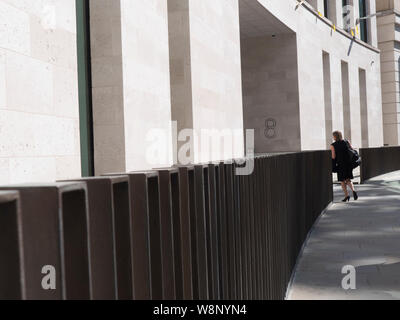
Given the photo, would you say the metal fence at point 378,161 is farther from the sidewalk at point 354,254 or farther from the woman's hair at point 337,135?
the sidewalk at point 354,254

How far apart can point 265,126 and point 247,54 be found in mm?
3496

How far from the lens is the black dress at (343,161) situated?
15.6 metres

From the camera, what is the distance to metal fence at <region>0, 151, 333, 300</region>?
3.94 feet

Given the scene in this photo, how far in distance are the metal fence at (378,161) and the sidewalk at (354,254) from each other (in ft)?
30.6

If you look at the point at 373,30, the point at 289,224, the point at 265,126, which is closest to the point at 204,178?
the point at 289,224

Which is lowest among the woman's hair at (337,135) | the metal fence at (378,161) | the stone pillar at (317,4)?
the metal fence at (378,161)

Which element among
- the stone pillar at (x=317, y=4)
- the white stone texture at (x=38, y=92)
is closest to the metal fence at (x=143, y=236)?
the white stone texture at (x=38, y=92)

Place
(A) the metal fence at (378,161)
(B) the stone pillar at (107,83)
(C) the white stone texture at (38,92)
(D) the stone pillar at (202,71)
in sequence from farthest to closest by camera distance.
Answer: (A) the metal fence at (378,161), (D) the stone pillar at (202,71), (B) the stone pillar at (107,83), (C) the white stone texture at (38,92)

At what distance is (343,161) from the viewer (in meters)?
15.7

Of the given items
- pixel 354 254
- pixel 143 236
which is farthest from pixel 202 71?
pixel 143 236

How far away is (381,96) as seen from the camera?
127ft

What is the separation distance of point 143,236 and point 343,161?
570 inches

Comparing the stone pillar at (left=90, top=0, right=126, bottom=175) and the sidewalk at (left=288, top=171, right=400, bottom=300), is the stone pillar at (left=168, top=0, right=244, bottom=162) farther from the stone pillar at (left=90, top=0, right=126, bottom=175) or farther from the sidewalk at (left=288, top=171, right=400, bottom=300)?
the sidewalk at (left=288, top=171, right=400, bottom=300)

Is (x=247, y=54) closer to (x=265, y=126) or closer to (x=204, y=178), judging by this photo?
(x=265, y=126)
